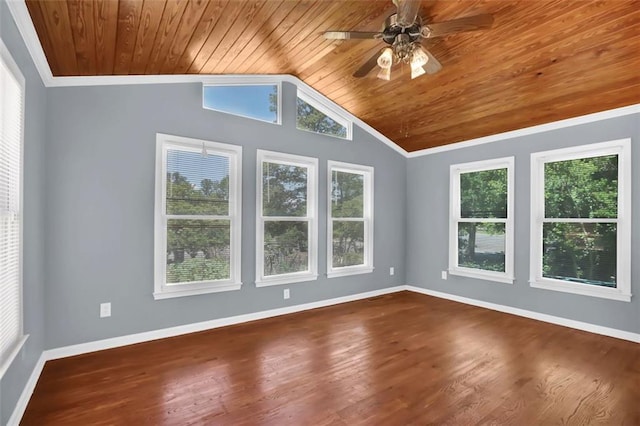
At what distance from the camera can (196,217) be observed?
11.5 ft

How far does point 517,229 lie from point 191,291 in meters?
4.25

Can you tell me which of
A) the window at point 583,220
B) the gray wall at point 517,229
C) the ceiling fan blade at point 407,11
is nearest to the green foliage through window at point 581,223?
the window at point 583,220

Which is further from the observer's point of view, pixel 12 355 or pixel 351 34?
pixel 351 34

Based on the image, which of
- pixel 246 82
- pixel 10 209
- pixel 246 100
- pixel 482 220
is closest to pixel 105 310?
pixel 10 209

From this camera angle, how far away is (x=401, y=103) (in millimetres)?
4102

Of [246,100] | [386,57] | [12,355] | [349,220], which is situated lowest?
[12,355]

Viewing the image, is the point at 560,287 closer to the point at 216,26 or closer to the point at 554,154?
the point at 554,154

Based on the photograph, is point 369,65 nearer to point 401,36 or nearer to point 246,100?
point 401,36

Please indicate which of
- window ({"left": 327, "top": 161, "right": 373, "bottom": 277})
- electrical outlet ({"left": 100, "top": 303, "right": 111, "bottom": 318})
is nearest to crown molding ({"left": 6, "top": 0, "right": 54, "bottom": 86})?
electrical outlet ({"left": 100, "top": 303, "right": 111, "bottom": 318})

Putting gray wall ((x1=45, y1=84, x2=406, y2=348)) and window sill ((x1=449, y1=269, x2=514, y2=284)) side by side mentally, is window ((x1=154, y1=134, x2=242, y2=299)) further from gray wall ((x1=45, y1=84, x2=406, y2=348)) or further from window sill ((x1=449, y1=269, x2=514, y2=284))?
window sill ((x1=449, y1=269, x2=514, y2=284))

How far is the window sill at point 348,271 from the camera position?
4.60 metres

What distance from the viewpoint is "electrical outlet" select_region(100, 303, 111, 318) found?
2965mm

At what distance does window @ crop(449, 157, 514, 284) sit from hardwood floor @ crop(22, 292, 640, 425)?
1.07 m

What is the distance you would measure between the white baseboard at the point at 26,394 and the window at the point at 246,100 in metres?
2.86
